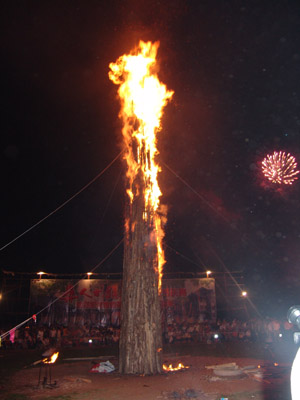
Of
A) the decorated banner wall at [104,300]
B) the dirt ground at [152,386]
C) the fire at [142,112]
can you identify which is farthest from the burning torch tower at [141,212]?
the decorated banner wall at [104,300]

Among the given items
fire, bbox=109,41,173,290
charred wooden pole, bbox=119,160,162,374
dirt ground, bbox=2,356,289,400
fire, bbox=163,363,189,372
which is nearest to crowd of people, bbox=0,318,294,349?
fire, bbox=163,363,189,372

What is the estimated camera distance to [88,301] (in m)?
20.9

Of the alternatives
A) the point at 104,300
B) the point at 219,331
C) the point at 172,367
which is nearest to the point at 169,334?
the point at 219,331

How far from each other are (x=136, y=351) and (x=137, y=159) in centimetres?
584

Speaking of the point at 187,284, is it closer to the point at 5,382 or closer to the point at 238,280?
the point at 238,280

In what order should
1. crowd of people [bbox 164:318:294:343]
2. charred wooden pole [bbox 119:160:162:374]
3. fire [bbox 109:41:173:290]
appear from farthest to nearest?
crowd of people [bbox 164:318:294:343] → fire [bbox 109:41:173:290] → charred wooden pole [bbox 119:160:162:374]

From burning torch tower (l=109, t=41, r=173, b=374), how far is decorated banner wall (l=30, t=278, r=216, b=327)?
38.2 feet

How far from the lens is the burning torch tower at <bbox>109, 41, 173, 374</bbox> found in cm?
871

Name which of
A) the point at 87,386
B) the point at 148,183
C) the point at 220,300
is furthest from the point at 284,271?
the point at 87,386

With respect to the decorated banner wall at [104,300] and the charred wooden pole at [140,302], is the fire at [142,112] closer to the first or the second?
the charred wooden pole at [140,302]

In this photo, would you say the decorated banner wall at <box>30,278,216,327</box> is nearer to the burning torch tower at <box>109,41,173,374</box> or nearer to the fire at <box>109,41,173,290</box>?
the burning torch tower at <box>109,41,173,374</box>

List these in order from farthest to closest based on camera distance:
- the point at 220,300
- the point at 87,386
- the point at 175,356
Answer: the point at 220,300 → the point at 175,356 → the point at 87,386

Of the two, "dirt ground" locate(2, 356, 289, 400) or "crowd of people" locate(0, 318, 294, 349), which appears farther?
"crowd of people" locate(0, 318, 294, 349)

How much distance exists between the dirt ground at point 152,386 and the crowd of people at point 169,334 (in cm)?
865
